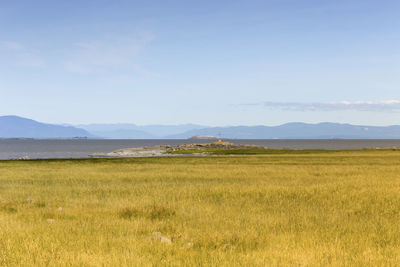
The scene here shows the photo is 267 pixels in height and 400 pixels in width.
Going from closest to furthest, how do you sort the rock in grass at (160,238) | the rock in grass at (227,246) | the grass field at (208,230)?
1. the grass field at (208,230)
2. the rock in grass at (227,246)
3. the rock in grass at (160,238)

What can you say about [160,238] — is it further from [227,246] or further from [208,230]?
[208,230]

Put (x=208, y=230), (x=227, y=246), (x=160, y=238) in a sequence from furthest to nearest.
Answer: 1. (x=208, y=230)
2. (x=160, y=238)
3. (x=227, y=246)

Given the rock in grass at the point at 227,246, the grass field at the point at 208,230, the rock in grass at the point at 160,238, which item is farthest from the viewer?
the rock in grass at the point at 160,238

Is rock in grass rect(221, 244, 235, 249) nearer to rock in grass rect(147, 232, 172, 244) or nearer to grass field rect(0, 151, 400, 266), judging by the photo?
grass field rect(0, 151, 400, 266)

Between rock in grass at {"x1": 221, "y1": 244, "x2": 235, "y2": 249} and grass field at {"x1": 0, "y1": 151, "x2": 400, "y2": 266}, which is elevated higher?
rock in grass at {"x1": 221, "y1": 244, "x2": 235, "y2": 249}

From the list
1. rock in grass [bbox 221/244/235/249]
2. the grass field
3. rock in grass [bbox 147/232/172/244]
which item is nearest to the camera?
the grass field

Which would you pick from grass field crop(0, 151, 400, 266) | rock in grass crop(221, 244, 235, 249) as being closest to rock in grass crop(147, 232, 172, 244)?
grass field crop(0, 151, 400, 266)

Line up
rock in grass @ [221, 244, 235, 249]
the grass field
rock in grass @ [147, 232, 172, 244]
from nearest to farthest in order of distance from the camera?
1. the grass field
2. rock in grass @ [221, 244, 235, 249]
3. rock in grass @ [147, 232, 172, 244]

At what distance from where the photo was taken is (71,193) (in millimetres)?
21984

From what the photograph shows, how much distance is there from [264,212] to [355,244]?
546cm

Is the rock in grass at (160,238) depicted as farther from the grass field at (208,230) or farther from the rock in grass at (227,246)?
the rock in grass at (227,246)

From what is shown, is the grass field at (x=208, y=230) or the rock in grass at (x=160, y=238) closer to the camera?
the grass field at (x=208, y=230)

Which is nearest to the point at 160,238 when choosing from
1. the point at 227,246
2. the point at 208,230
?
the point at 227,246

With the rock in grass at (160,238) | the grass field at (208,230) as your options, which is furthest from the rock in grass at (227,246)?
the rock in grass at (160,238)
